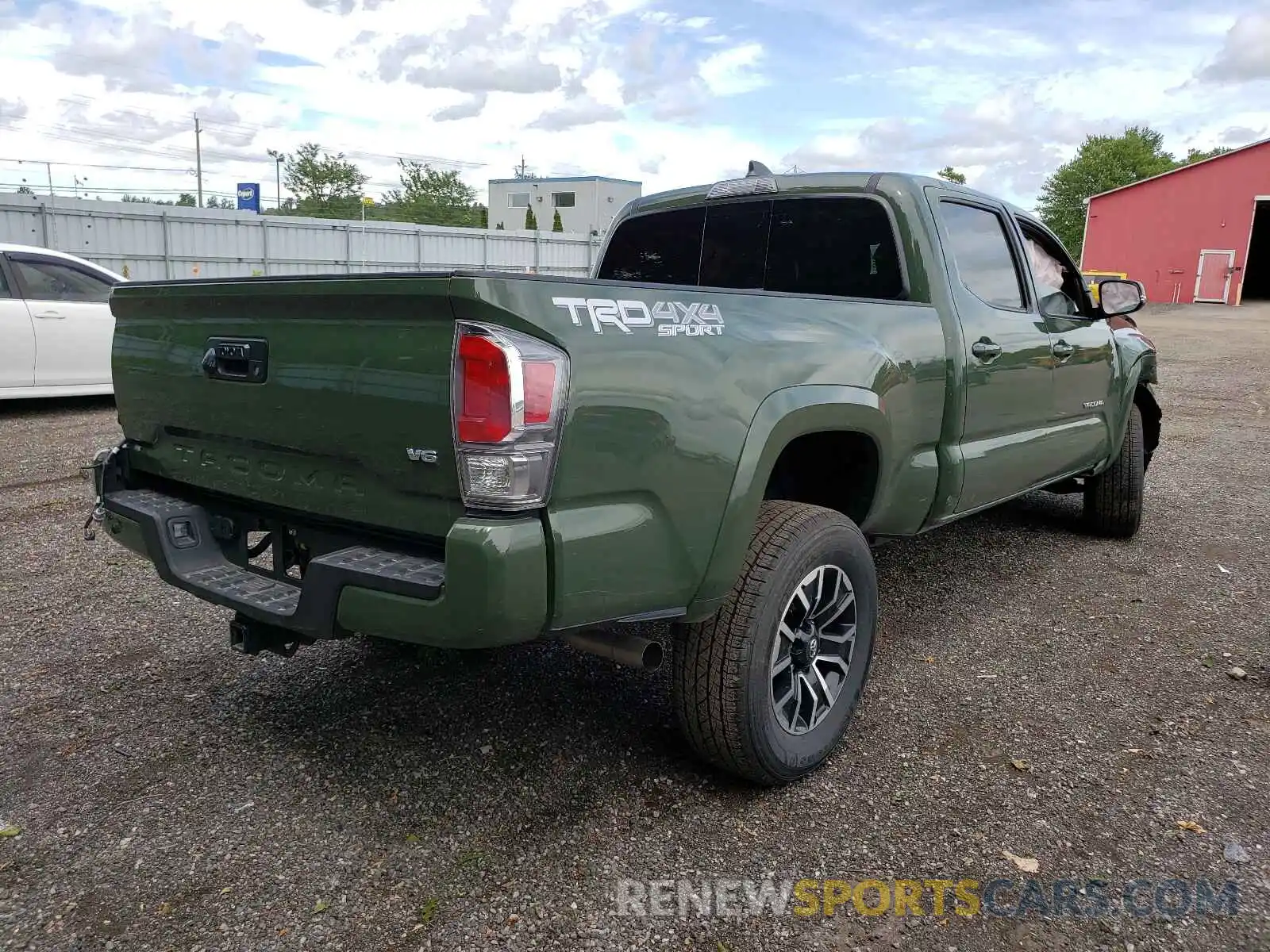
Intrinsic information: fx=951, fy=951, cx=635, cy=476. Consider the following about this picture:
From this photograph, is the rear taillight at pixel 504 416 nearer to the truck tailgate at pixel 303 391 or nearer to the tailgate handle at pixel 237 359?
the truck tailgate at pixel 303 391

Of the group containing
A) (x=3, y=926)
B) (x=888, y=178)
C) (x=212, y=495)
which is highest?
(x=888, y=178)

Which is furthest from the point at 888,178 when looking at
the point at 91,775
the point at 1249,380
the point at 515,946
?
the point at 1249,380

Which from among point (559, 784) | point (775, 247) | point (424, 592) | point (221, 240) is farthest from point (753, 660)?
point (221, 240)

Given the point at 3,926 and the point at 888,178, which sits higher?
the point at 888,178

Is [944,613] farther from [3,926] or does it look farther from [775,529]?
[3,926]

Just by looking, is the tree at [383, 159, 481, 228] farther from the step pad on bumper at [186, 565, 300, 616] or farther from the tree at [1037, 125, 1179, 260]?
the step pad on bumper at [186, 565, 300, 616]

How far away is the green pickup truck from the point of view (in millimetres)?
2166

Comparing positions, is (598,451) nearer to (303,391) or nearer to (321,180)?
(303,391)

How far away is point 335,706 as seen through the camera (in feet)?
11.1

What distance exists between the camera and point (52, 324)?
8508mm

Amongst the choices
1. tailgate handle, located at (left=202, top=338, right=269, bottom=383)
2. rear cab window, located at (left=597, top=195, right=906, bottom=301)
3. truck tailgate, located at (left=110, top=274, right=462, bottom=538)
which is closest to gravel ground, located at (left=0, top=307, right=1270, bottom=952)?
truck tailgate, located at (left=110, top=274, right=462, bottom=538)

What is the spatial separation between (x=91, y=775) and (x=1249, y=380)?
53.2 feet

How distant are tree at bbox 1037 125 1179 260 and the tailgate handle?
75.5 m

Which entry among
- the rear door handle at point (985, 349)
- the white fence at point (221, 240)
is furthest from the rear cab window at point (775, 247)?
the white fence at point (221, 240)
